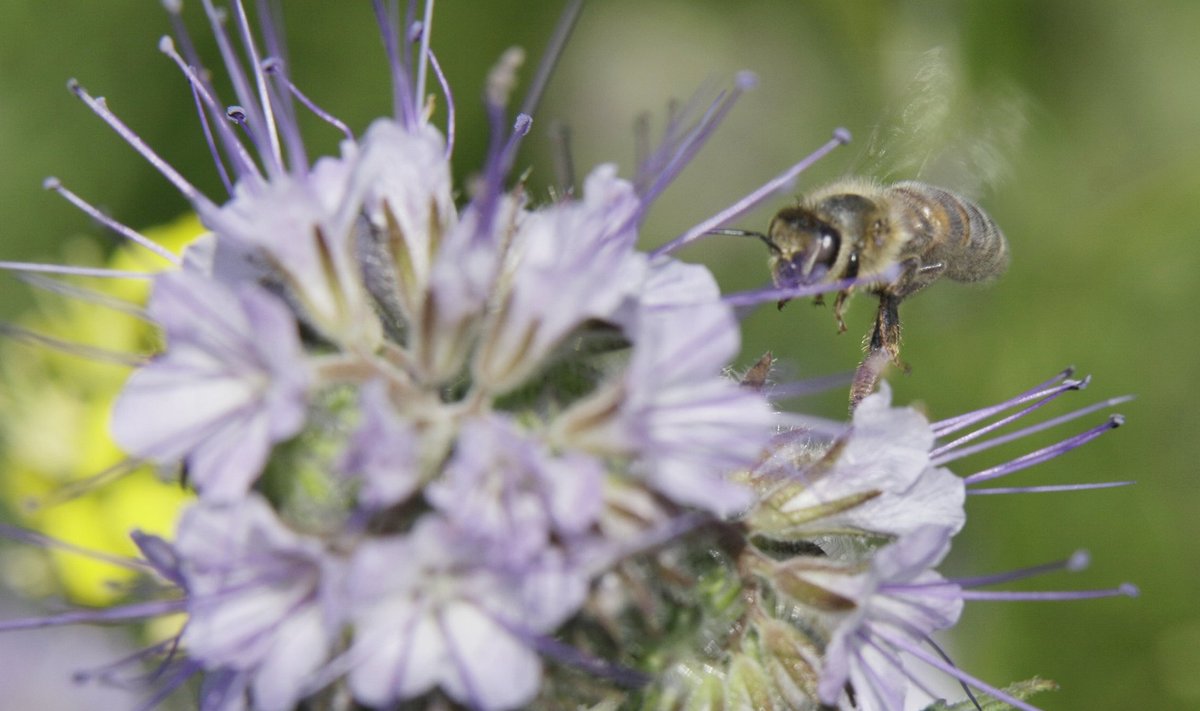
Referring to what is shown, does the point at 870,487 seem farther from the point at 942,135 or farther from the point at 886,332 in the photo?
the point at 942,135

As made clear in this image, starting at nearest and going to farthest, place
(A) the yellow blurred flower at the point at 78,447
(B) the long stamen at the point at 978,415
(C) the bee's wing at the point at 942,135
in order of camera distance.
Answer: (B) the long stamen at the point at 978,415 < (C) the bee's wing at the point at 942,135 < (A) the yellow blurred flower at the point at 78,447

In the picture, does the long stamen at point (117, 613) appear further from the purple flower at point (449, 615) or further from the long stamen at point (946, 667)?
the long stamen at point (946, 667)

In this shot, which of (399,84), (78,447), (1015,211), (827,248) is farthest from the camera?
(1015,211)

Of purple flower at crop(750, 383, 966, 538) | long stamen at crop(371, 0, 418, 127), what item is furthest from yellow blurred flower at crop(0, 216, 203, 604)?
purple flower at crop(750, 383, 966, 538)

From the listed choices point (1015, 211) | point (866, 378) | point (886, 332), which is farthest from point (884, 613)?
point (1015, 211)

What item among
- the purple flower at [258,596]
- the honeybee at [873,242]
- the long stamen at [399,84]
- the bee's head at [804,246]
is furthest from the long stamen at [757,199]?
the purple flower at [258,596]

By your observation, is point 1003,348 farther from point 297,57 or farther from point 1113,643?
point 297,57
